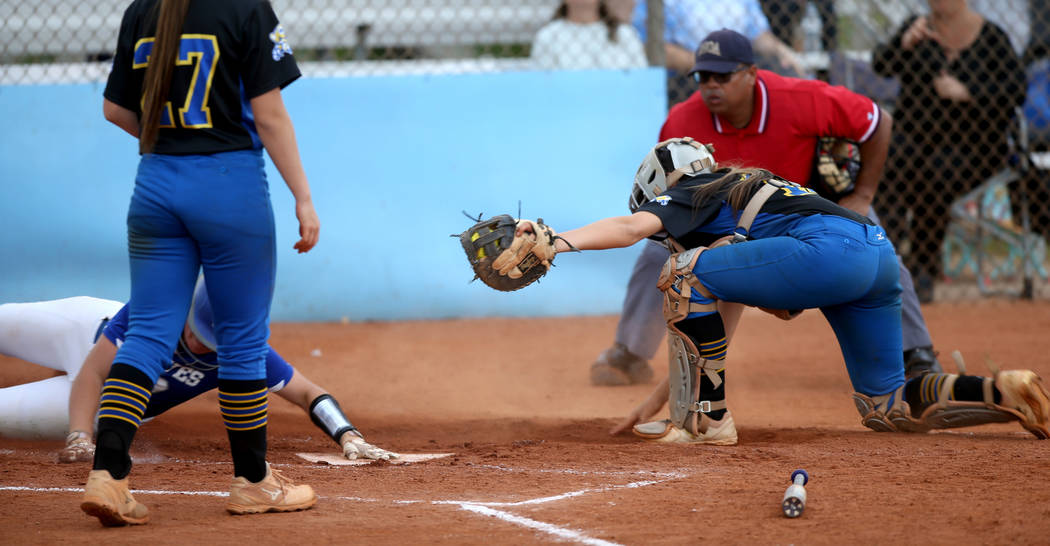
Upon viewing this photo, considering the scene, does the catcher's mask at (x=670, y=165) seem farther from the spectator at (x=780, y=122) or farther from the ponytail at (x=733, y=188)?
the spectator at (x=780, y=122)

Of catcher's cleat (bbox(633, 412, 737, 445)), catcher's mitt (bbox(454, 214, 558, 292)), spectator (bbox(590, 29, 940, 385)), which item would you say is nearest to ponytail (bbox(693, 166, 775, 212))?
catcher's mitt (bbox(454, 214, 558, 292))

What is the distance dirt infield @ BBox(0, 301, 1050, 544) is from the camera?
3.11m

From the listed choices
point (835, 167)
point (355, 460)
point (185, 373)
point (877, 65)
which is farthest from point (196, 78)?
point (877, 65)

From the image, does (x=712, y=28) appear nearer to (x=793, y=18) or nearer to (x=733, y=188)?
(x=793, y=18)

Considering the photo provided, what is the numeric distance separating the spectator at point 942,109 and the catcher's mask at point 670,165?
453 cm

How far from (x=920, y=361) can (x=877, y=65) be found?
141 inches

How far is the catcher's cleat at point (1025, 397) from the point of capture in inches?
165

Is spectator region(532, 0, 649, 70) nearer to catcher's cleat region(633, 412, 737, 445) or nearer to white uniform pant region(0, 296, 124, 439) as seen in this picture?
catcher's cleat region(633, 412, 737, 445)

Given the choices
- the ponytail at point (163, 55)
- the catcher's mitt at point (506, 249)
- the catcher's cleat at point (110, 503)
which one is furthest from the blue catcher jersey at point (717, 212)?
the catcher's cleat at point (110, 503)

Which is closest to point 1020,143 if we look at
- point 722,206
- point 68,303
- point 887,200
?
point 887,200

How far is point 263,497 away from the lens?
3350mm

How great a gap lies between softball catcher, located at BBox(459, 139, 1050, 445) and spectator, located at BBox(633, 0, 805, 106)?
13.7 ft

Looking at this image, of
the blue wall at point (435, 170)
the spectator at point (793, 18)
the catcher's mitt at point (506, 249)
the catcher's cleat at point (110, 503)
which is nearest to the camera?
the catcher's cleat at point (110, 503)

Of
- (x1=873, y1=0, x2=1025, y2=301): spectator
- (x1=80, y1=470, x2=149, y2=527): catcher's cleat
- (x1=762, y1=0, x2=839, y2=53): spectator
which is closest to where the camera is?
(x1=80, y1=470, x2=149, y2=527): catcher's cleat
